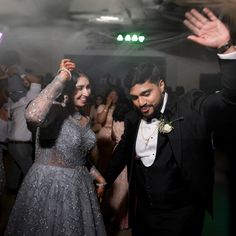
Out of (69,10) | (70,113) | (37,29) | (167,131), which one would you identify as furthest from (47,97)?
(37,29)

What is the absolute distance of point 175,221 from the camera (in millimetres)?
2191

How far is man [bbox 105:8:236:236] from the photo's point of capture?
6.87 ft

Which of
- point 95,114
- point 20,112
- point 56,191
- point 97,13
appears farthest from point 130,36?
point 56,191

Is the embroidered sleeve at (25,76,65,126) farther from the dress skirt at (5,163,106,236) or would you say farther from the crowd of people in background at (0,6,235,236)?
the dress skirt at (5,163,106,236)

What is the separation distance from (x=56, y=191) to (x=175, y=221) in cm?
72

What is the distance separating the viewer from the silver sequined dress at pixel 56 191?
7.20 feet

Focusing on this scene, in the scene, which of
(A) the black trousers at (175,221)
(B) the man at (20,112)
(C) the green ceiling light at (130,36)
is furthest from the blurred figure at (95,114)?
(A) the black trousers at (175,221)

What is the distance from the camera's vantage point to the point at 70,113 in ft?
7.70

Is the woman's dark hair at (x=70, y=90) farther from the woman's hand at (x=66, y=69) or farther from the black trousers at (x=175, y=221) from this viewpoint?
the black trousers at (x=175, y=221)

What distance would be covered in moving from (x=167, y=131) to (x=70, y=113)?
63cm

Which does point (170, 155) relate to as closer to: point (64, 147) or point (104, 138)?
point (64, 147)

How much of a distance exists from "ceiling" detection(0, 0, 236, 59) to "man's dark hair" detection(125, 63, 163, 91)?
3.11 feet

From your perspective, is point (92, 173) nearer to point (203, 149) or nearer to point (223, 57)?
point (203, 149)

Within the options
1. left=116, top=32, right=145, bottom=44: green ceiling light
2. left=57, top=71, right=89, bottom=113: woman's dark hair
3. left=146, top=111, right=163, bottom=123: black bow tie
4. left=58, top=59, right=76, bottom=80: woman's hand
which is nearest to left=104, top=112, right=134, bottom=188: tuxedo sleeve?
left=146, top=111, right=163, bottom=123: black bow tie
